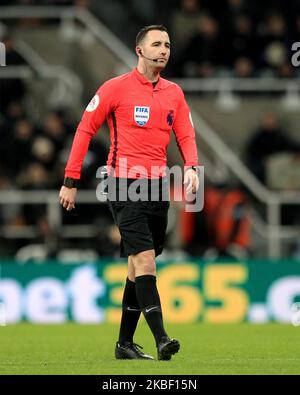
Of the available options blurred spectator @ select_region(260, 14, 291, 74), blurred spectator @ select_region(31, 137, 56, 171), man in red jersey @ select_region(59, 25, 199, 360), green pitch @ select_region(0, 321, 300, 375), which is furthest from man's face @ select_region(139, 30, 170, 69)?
blurred spectator @ select_region(260, 14, 291, 74)

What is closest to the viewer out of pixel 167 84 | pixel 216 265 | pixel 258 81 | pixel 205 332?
pixel 167 84

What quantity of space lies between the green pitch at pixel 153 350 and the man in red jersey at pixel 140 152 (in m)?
0.55

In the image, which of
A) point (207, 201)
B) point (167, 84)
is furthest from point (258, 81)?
point (167, 84)

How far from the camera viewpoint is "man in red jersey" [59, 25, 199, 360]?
10.1 m

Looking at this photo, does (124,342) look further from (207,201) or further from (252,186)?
(252,186)

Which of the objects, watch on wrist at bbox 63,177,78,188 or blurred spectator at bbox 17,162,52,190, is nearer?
watch on wrist at bbox 63,177,78,188

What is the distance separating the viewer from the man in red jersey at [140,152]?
1012 centimetres

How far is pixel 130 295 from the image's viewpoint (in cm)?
1050

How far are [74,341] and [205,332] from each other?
2.12 meters

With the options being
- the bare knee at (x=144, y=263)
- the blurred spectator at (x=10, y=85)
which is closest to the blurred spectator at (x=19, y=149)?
the blurred spectator at (x=10, y=85)

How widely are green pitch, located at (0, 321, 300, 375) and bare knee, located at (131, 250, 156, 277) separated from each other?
67cm

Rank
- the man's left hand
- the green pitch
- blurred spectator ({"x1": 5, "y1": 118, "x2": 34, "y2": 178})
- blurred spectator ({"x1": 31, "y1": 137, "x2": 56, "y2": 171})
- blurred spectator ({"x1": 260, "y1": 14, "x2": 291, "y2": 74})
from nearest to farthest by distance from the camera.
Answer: the green pitch → the man's left hand → blurred spectator ({"x1": 31, "y1": 137, "x2": 56, "y2": 171}) → blurred spectator ({"x1": 5, "y1": 118, "x2": 34, "y2": 178}) → blurred spectator ({"x1": 260, "y1": 14, "x2": 291, "y2": 74})

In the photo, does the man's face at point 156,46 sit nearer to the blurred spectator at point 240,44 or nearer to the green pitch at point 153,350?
the green pitch at point 153,350

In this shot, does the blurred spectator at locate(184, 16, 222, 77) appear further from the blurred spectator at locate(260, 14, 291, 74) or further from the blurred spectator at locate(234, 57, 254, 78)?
the blurred spectator at locate(260, 14, 291, 74)
